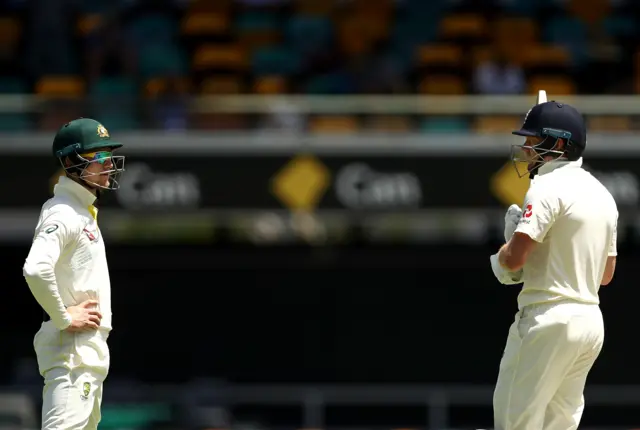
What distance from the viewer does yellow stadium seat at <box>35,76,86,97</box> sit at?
14336 mm

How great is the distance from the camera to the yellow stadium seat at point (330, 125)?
43.6 ft

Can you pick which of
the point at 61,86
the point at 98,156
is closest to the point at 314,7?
the point at 61,86

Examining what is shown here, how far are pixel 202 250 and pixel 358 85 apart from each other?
2.33m

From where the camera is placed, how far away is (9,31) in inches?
595

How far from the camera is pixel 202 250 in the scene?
14656 mm

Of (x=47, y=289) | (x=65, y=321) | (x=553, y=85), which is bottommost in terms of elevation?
(x=65, y=321)

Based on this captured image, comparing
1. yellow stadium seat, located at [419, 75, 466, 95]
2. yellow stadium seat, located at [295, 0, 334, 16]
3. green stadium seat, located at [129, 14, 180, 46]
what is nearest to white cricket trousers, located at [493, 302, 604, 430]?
yellow stadium seat, located at [419, 75, 466, 95]

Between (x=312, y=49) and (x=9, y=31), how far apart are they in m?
3.22

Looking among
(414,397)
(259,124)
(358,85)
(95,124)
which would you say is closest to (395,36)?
(358,85)

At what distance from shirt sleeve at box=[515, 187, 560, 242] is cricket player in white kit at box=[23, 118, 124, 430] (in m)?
1.80

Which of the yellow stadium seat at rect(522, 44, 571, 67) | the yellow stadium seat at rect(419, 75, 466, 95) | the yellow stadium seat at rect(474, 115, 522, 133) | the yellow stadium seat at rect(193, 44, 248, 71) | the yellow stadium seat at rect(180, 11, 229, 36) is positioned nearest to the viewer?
the yellow stadium seat at rect(474, 115, 522, 133)

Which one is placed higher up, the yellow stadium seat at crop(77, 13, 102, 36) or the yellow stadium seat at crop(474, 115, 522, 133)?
the yellow stadium seat at crop(77, 13, 102, 36)

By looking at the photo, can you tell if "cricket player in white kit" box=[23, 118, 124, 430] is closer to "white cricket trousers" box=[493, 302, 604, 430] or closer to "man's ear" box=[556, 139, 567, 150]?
"white cricket trousers" box=[493, 302, 604, 430]

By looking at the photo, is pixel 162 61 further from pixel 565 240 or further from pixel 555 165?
pixel 565 240
